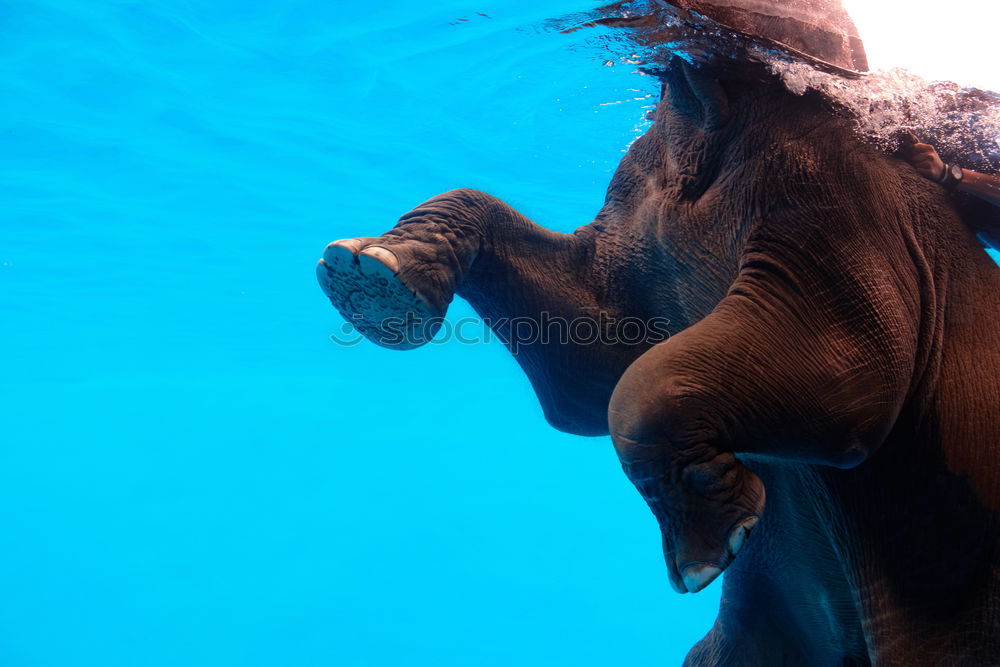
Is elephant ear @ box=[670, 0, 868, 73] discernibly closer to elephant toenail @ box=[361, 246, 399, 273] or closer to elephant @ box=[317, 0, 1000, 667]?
elephant @ box=[317, 0, 1000, 667]

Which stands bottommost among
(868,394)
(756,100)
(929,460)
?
(929,460)

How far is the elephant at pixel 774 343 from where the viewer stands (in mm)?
1833

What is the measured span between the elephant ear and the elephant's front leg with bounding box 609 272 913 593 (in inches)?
53.5

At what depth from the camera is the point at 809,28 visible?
2.86 m

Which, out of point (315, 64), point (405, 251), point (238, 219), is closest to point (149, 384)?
point (238, 219)

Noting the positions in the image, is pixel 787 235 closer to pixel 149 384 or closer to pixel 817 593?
pixel 817 593

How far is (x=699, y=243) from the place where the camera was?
2.48 meters

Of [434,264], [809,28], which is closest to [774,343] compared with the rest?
[434,264]

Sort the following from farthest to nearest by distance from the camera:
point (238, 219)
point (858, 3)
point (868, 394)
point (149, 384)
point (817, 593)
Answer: point (149, 384) < point (238, 219) < point (858, 3) < point (817, 593) < point (868, 394)

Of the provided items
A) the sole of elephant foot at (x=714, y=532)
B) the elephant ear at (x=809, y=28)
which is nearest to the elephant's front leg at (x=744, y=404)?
the sole of elephant foot at (x=714, y=532)

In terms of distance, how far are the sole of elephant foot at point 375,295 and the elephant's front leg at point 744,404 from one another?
3.01ft

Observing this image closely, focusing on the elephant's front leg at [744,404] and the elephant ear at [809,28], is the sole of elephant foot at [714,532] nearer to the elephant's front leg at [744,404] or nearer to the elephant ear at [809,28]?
the elephant's front leg at [744,404]

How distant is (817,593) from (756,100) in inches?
76.0

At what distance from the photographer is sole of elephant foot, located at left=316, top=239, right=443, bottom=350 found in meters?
2.32
